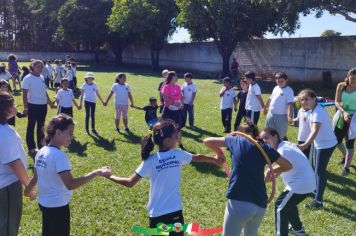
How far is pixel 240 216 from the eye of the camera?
3.85 meters

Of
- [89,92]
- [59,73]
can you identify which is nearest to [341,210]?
[89,92]

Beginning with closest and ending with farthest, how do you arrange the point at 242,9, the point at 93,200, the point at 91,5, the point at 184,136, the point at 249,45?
the point at 93,200 → the point at 184,136 → the point at 242,9 → the point at 249,45 → the point at 91,5

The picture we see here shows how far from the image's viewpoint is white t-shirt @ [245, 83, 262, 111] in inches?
383

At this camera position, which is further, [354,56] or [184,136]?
[354,56]

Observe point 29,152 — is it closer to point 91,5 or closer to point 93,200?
point 93,200

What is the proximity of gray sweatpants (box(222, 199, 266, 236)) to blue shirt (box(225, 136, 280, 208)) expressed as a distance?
50 mm

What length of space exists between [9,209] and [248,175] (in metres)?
2.37

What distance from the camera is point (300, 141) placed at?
7000 mm

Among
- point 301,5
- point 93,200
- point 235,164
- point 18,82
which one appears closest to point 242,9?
point 301,5

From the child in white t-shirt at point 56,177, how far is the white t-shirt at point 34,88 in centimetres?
525

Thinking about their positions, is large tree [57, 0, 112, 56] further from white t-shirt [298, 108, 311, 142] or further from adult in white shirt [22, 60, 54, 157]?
white t-shirt [298, 108, 311, 142]

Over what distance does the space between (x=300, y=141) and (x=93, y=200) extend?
3.66m

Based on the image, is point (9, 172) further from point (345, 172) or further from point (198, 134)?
point (198, 134)

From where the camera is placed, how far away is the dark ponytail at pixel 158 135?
12.6 feet
